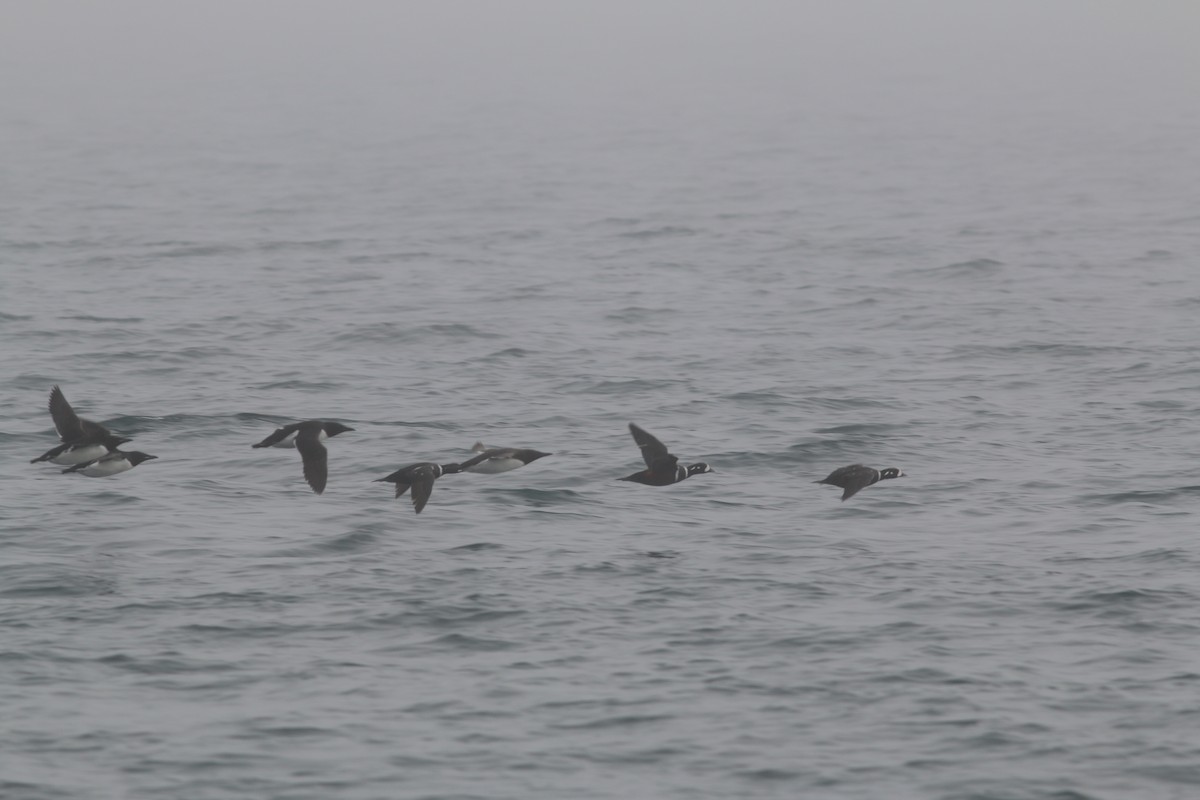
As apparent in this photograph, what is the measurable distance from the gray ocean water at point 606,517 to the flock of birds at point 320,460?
1.73 ft

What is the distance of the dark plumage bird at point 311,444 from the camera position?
20.2 metres

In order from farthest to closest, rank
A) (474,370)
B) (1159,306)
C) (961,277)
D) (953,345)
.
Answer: (961,277) → (1159,306) → (953,345) → (474,370)

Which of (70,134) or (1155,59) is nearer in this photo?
(70,134)

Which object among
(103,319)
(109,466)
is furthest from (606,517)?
(103,319)

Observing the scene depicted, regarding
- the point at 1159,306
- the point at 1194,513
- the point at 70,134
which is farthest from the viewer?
the point at 70,134

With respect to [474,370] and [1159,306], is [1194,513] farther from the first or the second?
[1159,306]

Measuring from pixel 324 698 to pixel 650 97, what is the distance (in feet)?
346

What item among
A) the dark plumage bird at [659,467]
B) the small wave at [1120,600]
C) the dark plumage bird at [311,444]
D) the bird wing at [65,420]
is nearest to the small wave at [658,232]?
the dark plumage bird at [659,467]

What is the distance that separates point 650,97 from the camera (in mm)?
118750

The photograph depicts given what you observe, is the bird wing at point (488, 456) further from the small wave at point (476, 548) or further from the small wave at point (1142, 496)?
the small wave at point (1142, 496)

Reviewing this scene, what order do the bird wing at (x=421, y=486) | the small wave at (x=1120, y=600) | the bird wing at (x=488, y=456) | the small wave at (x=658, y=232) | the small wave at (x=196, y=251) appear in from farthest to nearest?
the small wave at (x=658, y=232), the small wave at (x=196, y=251), the bird wing at (x=488, y=456), the bird wing at (x=421, y=486), the small wave at (x=1120, y=600)

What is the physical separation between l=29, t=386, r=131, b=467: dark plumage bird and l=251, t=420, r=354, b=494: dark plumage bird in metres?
1.70

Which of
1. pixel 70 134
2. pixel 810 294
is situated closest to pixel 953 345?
pixel 810 294

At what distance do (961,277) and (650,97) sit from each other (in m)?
80.7
